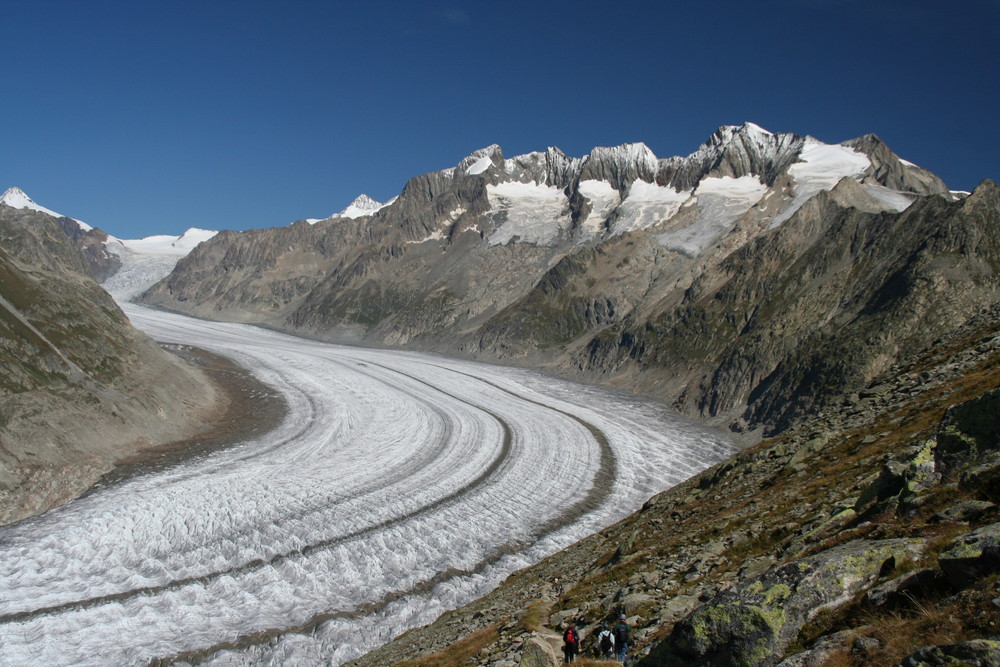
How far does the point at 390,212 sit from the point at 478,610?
166m

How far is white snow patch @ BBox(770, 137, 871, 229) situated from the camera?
97.7m

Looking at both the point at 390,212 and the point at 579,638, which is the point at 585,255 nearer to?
the point at 390,212

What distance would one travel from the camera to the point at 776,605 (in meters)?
8.25

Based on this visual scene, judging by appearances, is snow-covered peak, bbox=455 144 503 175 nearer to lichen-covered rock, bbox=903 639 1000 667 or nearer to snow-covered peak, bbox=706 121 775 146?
snow-covered peak, bbox=706 121 775 146

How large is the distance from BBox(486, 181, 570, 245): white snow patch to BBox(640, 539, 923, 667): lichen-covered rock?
5198 inches

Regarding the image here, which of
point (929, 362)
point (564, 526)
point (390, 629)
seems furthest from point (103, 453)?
point (929, 362)

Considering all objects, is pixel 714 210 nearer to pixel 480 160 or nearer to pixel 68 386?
pixel 480 160

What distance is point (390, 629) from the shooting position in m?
22.4

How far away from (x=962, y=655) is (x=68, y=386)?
45973 mm

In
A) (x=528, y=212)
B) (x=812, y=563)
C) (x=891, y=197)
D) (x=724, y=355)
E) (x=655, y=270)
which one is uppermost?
(x=528, y=212)

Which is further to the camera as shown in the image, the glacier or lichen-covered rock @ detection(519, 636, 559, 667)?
the glacier

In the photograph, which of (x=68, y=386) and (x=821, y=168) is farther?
(x=821, y=168)

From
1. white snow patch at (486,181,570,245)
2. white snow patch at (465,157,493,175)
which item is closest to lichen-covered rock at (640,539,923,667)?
white snow patch at (486,181,570,245)

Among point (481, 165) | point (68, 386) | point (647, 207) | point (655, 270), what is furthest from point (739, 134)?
point (68, 386)
